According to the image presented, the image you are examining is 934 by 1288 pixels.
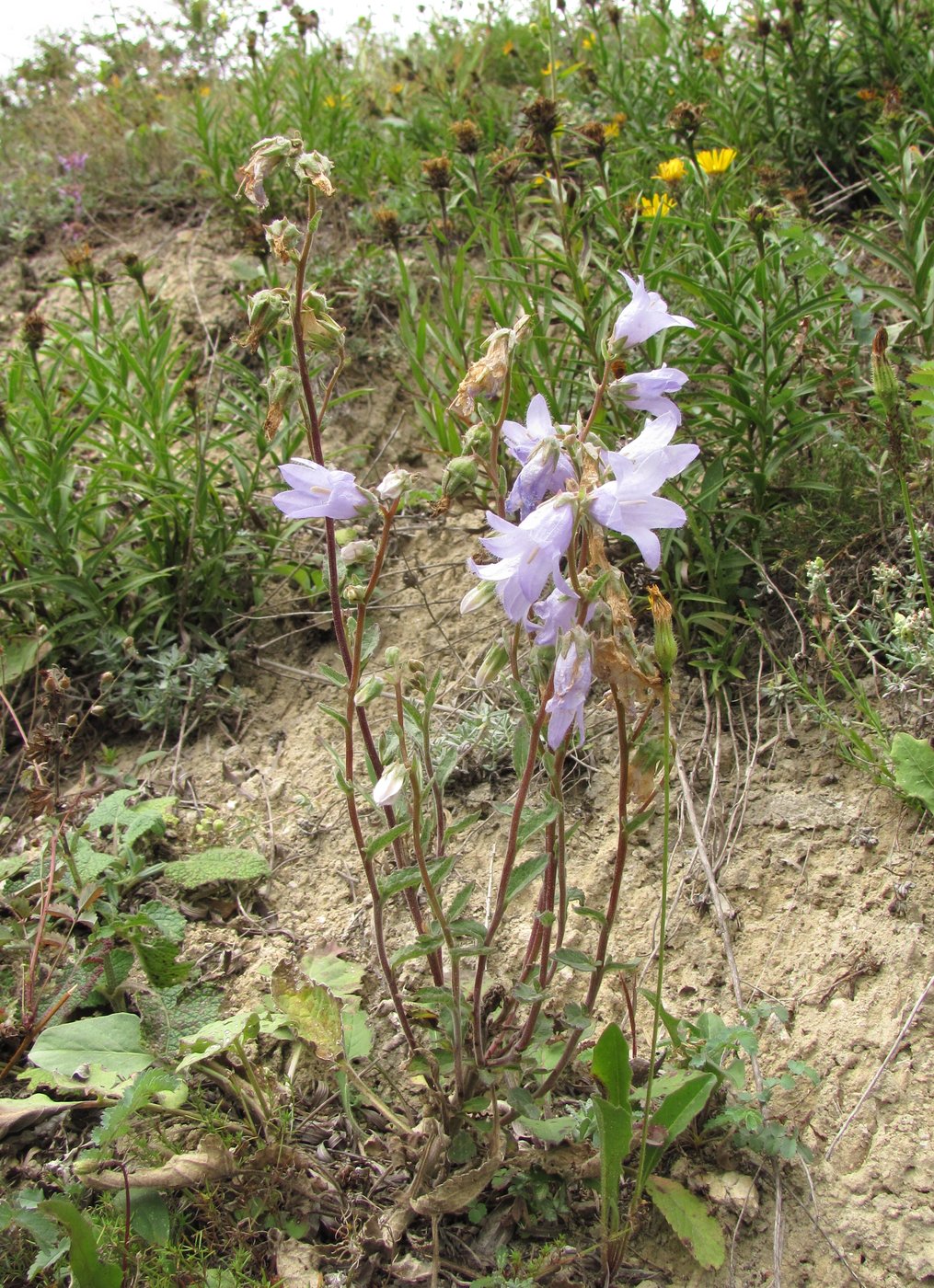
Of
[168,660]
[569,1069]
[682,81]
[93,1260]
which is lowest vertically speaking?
[569,1069]

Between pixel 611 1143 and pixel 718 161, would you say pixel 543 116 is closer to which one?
pixel 718 161

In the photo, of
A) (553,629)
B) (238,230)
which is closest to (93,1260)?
(553,629)

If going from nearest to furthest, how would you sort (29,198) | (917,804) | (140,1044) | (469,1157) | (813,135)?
1. (469,1157)
2. (140,1044)
3. (917,804)
4. (813,135)
5. (29,198)

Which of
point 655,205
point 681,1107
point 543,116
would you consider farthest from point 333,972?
point 655,205

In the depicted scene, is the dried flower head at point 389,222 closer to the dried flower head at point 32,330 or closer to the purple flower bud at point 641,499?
the dried flower head at point 32,330

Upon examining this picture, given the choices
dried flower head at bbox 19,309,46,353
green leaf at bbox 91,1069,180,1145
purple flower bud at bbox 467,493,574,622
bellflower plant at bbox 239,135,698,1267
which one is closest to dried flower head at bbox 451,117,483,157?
dried flower head at bbox 19,309,46,353

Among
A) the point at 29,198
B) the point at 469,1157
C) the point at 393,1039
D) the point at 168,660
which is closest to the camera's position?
the point at 469,1157

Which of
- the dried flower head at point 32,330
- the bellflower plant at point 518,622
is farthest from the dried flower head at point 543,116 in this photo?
the dried flower head at point 32,330

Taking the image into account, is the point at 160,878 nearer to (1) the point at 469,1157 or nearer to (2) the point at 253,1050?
(2) the point at 253,1050
